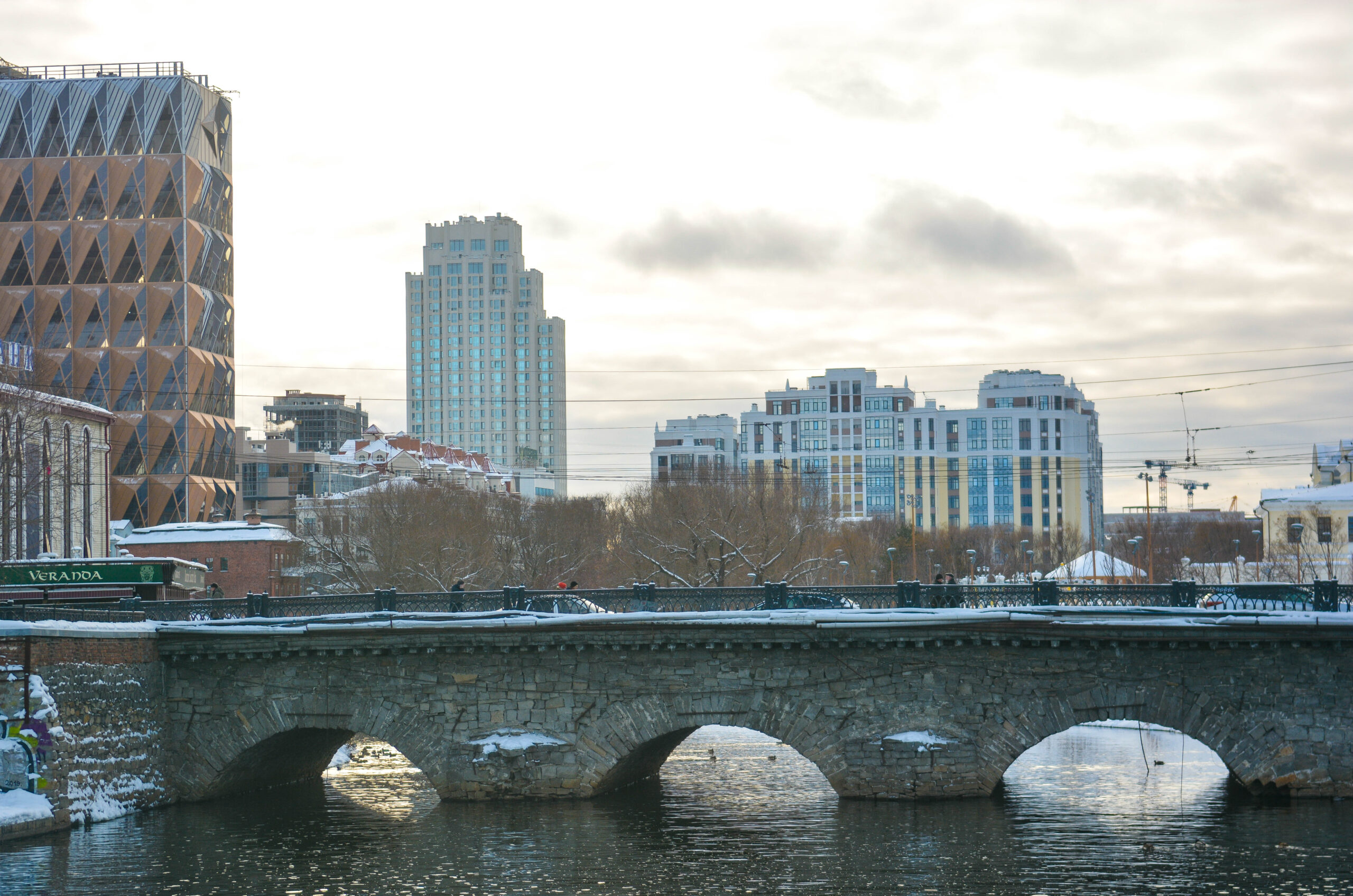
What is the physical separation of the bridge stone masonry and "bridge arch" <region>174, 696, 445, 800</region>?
1.9 inches

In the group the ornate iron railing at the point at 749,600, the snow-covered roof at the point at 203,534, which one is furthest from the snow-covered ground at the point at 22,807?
the snow-covered roof at the point at 203,534

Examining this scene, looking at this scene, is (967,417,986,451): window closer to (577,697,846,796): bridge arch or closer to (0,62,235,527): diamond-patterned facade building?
(0,62,235,527): diamond-patterned facade building

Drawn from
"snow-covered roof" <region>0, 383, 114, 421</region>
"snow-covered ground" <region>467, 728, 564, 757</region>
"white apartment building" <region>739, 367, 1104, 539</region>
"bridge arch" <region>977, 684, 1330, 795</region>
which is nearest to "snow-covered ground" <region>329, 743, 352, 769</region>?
"snow-covered ground" <region>467, 728, 564, 757</region>

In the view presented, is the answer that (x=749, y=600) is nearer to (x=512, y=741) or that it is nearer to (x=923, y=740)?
(x=923, y=740)

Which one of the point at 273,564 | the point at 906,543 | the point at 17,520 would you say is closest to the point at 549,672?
the point at 17,520

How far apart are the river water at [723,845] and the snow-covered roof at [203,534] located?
40.2 metres

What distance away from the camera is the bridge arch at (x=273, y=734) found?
33.5m

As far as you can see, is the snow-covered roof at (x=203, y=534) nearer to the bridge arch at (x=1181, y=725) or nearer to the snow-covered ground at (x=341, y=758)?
the snow-covered ground at (x=341, y=758)

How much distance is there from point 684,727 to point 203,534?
49.7m

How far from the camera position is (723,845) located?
29047 mm

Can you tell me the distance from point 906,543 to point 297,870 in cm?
9577

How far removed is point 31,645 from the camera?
30.2 m

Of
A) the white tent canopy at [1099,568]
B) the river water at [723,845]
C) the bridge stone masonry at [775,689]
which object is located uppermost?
the white tent canopy at [1099,568]

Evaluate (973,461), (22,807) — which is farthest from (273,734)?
(973,461)
